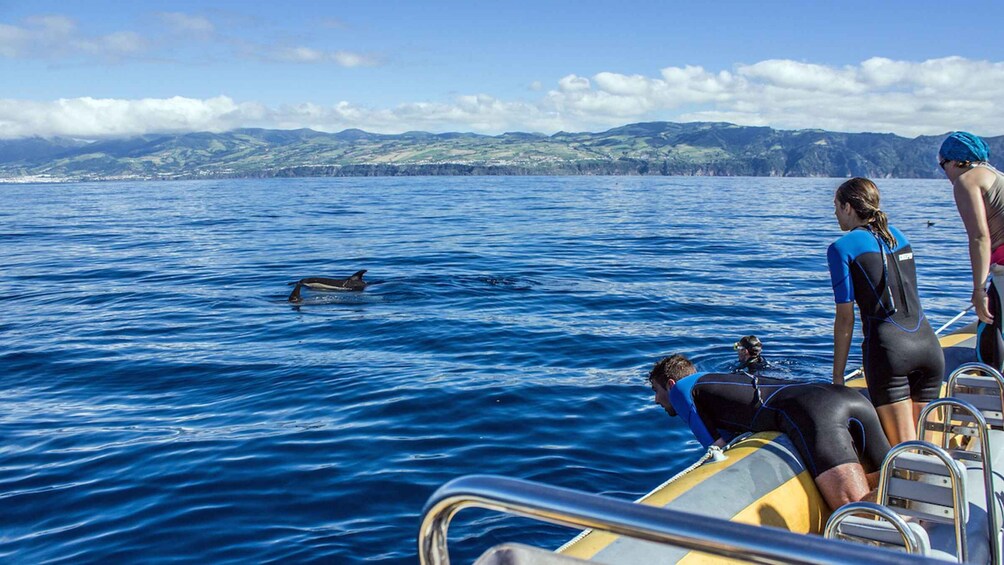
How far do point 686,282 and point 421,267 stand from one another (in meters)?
7.98

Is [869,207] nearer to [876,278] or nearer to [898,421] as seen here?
[876,278]

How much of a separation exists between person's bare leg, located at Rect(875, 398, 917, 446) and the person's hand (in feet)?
4.24

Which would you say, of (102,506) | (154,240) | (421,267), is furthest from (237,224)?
(102,506)

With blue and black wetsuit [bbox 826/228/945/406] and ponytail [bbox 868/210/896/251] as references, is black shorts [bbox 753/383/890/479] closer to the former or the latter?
blue and black wetsuit [bbox 826/228/945/406]

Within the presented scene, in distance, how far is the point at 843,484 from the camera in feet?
16.0

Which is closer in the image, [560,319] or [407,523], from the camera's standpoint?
[407,523]

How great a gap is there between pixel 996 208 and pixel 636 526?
19.0 ft

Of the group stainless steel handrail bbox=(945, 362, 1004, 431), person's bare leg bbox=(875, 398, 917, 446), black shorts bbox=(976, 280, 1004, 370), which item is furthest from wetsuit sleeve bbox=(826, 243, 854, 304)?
black shorts bbox=(976, 280, 1004, 370)

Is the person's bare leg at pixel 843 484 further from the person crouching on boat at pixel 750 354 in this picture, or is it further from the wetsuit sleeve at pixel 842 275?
Result: the person crouching on boat at pixel 750 354

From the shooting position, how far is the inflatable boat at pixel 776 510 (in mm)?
1840

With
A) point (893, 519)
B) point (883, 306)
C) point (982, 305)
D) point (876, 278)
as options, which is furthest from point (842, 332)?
point (893, 519)

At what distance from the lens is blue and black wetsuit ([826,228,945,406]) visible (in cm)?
536

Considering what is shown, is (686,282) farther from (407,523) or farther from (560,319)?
(407,523)

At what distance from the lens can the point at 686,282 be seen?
826 inches
